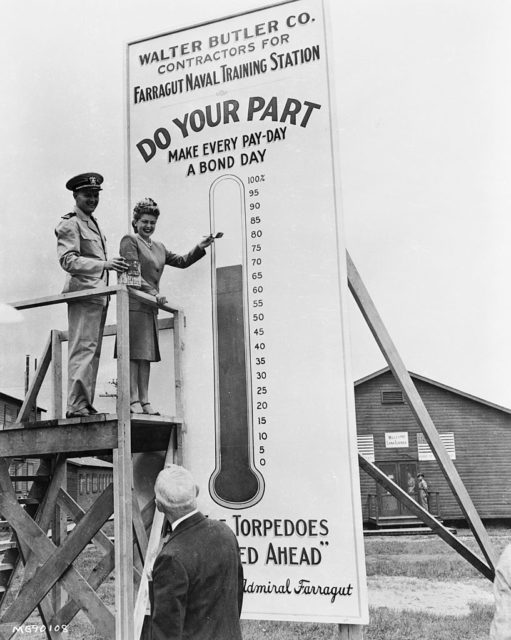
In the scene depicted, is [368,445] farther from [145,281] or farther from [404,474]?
[145,281]

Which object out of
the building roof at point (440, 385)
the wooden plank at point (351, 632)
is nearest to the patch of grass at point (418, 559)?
the building roof at point (440, 385)

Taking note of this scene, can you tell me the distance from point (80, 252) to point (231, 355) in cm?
145

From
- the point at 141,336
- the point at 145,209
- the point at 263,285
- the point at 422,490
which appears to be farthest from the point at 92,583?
the point at 422,490

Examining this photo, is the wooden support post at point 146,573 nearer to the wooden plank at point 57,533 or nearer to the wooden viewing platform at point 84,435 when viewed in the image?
the wooden viewing platform at point 84,435

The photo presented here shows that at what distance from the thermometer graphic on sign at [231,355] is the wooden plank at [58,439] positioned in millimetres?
916

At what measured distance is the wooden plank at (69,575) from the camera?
5.26 m

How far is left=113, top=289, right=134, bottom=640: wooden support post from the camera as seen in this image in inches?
192

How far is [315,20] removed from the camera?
18.9 feet

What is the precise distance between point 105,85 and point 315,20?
9.38ft

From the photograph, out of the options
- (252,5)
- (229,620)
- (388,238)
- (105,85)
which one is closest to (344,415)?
(229,620)

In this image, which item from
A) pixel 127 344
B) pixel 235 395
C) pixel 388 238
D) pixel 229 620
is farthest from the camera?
pixel 388 238

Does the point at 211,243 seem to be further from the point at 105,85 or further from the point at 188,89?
the point at 105,85

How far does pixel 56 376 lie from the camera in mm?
6527

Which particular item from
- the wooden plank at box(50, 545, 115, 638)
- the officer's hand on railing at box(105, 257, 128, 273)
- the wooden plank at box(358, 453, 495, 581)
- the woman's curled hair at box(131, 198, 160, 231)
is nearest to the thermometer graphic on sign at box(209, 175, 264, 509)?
the woman's curled hair at box(131, 198, 160, 231)
